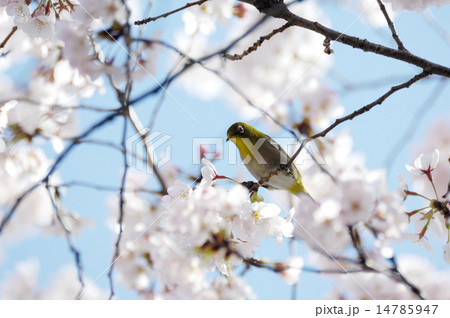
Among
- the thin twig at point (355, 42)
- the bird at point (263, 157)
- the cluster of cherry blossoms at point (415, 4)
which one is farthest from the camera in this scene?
the bird at point (263, 157)

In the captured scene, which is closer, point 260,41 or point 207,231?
point 207,231

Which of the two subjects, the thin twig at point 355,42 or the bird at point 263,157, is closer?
the thin twig at point 355,42

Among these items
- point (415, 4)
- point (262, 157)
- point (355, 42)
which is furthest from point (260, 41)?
point (262, 157)

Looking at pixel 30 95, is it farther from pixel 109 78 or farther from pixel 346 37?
pixel 346 37

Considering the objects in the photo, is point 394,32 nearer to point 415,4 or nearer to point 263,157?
point 415,4

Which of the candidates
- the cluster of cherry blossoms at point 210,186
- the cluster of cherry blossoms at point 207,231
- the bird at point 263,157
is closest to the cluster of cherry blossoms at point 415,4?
the cluster of cherry blossoms at point 210,186

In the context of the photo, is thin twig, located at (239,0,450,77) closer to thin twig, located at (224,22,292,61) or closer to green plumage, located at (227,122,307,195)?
thin twig, located at (224,22,292,61)

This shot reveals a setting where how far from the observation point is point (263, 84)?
2.48 m
